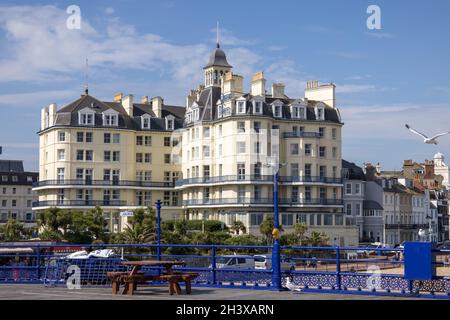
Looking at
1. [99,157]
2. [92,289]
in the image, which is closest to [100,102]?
[99,157]

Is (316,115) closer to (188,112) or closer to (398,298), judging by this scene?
(188,112)

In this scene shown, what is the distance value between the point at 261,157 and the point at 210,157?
6504 mm

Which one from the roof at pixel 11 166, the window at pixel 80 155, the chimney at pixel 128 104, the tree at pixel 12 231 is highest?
the chimney at pixel 128 104

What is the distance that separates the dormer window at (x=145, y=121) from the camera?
84.8 m

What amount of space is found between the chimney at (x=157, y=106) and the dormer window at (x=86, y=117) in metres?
9.05

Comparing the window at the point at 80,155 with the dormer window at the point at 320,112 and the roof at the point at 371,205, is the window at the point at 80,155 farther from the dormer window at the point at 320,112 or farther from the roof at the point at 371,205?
the roof at the point at 371,205

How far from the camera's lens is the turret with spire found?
86.4 m

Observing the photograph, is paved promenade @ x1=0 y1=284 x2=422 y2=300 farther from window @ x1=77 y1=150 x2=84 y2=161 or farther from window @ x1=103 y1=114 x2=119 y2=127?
window @ x1=103 y1=114 x2=119 y2=127

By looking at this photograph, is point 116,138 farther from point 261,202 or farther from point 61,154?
point 261,202

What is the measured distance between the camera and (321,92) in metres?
82.9

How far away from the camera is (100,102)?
84062 millimetres

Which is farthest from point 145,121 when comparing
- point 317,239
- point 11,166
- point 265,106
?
point 11,166

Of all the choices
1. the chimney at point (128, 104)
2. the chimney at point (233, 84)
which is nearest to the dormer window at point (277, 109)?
the chimney at point (233, 84)
